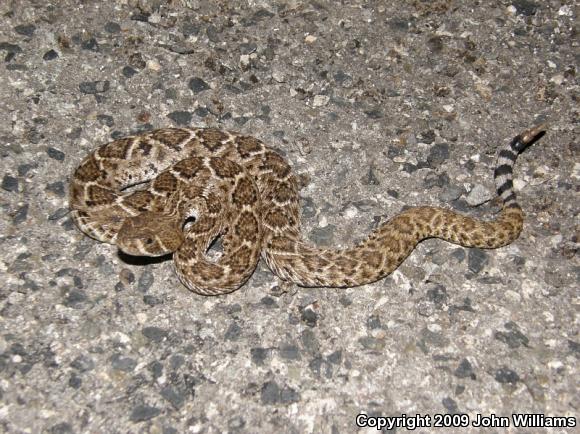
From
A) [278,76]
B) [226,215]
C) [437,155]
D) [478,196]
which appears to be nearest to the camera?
[226,215]

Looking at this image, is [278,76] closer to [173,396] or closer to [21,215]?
[21,215]

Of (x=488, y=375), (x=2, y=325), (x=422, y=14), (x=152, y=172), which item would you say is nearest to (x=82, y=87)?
(x=152, y=172)

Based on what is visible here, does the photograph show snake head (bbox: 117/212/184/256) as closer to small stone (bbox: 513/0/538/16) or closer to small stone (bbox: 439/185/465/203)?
small stone (bbox: 439/185/465/203)

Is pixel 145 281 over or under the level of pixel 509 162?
under

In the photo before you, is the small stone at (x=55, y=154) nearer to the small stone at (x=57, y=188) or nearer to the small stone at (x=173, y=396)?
the small stone at (x=57, y=188)

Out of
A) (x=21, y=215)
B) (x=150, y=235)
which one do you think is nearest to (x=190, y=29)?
(x=21, y=215)

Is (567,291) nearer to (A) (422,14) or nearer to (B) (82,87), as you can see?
(A) (422,14)

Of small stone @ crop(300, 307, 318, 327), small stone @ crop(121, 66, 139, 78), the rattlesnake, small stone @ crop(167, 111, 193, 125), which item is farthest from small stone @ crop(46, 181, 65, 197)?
small stone @ crop(300, 307, 318, 327)
